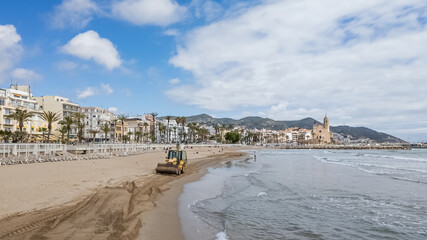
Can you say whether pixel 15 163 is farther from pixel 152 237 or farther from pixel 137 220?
pixel 152 237

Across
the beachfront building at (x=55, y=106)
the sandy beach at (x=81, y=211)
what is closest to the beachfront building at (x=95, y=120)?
the beachfront building at (x=55, y=106)

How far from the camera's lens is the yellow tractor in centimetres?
2192

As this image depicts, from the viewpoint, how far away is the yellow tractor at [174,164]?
21.9 metres

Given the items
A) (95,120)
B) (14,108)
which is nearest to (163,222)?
(14,108)

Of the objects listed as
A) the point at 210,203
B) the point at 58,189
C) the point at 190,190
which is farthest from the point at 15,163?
the point at 210,203

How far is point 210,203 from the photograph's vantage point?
43.6 feet

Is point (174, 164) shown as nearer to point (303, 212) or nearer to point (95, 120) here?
point (303, 212)

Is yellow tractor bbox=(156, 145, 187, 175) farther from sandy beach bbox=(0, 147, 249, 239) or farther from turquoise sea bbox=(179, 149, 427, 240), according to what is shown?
sandy beach bbox=(0, 147, 249, 239)

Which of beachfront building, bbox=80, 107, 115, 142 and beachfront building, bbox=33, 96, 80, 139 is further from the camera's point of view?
beachfront building, bbox=80, 107, 115, 142

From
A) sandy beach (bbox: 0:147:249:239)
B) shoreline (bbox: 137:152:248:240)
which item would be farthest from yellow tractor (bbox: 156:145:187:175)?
shoreline (bbox: 137:152:248:240)

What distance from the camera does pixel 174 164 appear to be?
22594 millimetres

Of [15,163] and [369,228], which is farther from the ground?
[15,163]

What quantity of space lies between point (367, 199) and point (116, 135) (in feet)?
312

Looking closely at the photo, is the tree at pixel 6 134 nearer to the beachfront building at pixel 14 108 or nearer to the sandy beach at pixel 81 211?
the beachfront building at pixel 14 108
